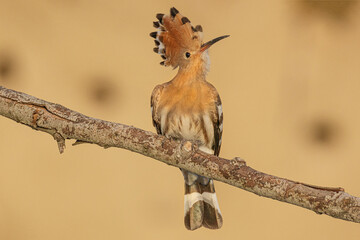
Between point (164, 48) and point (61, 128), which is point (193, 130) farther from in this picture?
point (61, 128)

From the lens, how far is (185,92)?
7.84 feet

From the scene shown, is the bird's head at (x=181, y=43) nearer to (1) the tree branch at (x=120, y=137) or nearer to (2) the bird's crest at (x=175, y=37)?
(2) the bird's crest at (x=175, y=37)

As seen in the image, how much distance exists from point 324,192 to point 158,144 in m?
0.55

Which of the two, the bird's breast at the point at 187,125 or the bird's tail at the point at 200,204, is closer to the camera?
the bird's breast at the point at 187,125

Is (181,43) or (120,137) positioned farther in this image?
(181,43)

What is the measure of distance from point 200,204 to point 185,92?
524mm

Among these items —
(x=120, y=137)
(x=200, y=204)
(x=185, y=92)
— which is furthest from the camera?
(x=200, y=204)

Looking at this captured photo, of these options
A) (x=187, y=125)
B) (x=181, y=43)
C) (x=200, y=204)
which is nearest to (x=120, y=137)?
(x=187, y=125)

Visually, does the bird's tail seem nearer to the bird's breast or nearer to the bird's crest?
the bird's breast

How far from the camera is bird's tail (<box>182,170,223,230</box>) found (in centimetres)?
255

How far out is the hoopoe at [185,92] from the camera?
2389 millimetres

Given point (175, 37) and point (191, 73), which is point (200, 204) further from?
point (175, 37)

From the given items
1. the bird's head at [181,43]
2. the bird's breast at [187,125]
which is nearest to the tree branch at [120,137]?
the bird's breast at [187,125]

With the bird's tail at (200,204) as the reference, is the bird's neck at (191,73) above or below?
above
